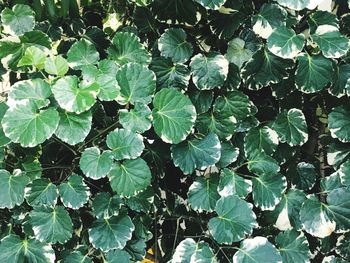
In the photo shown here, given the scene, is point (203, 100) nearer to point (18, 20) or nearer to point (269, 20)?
point (269, 20)

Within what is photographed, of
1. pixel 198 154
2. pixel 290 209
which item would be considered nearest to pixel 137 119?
pixel 198 154

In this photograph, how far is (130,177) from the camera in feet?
3.80

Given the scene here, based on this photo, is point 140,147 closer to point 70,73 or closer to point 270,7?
point 70,73

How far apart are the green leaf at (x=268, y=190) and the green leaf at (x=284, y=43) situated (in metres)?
0.32

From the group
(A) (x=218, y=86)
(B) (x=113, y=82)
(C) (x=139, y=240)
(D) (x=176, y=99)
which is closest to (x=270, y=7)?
(A) (x=218, y=86)

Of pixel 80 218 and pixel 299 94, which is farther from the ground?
pixel 299 94

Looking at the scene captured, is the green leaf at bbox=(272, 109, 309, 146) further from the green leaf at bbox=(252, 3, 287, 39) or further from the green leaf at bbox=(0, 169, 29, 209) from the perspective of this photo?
the green leaf at bbox=(0, 169, 29, 209)

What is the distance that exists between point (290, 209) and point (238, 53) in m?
0.45

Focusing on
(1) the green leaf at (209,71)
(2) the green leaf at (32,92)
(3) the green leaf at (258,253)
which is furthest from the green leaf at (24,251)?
(1) the green leaf at (209,71)

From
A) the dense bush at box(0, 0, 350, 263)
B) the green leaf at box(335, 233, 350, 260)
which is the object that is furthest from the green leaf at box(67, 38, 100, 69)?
the green leaf at box(335, 233, 350, 260)

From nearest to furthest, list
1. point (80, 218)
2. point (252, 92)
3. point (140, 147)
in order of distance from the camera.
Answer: point (140, 147) < point (80, 218) < point (252, 92)

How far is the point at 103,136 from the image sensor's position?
4.24ft

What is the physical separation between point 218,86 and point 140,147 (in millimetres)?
276

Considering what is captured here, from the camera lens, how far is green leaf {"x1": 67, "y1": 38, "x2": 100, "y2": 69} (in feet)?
4.00
